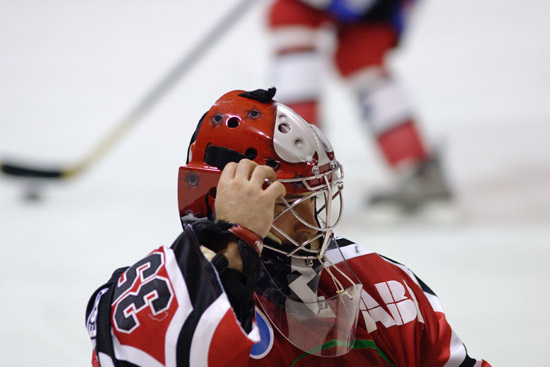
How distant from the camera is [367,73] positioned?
278 centimetres

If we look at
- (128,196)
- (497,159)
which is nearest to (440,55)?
(497,159)

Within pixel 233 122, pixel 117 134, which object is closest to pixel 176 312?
pixel 233 122

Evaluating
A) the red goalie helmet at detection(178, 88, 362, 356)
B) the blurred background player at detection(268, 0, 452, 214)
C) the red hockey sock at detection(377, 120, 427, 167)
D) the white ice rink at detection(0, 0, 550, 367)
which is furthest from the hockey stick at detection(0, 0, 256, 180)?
the red goalie helmet at detection(178, 88, 362, 356)

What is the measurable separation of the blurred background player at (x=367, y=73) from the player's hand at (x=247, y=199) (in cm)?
192

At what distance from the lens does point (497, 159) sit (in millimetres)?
3438

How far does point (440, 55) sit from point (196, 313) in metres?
4.16

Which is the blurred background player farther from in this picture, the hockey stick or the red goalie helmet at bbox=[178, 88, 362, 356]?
the red goalie helmet at bbox=[178, 88, 362, 356]

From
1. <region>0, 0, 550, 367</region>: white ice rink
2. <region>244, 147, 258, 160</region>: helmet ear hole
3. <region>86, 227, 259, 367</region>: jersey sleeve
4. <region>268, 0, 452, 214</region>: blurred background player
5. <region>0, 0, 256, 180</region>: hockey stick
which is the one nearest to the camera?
<region>86, 227, 259, 367</region>: jersey sleeve

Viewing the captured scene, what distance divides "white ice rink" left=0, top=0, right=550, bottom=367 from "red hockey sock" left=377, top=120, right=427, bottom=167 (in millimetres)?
226

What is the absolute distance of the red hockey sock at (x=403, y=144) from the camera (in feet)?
9.08

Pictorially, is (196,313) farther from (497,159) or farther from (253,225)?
(497,159)

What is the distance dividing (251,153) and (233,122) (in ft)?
0.14

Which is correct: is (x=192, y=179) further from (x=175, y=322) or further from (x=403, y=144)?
(x=403, y=144)

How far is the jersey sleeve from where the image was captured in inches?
29.6
